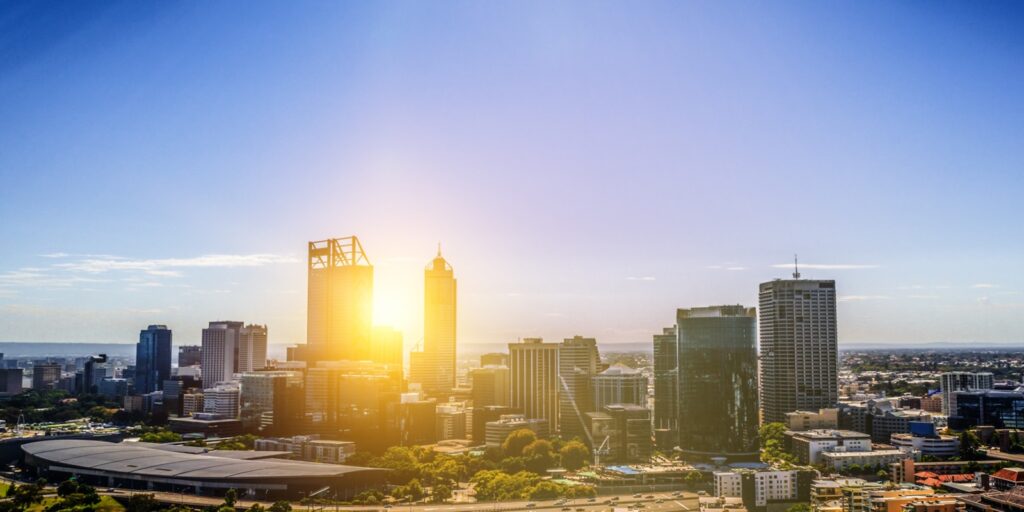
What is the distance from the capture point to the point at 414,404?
2561 cm

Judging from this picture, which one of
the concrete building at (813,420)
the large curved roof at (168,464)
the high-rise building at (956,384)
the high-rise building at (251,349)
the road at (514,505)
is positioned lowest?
the road at (514,505)

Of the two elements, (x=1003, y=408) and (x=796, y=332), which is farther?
(x=796, y=332)

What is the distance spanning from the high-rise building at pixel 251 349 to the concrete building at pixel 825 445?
25257mm

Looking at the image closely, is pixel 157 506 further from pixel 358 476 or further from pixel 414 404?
pixel 414 404

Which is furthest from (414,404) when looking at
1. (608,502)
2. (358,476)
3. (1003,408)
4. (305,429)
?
(1003,408)

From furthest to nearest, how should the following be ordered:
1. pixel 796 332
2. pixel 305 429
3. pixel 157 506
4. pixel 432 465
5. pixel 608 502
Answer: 1. pixel 796 332
2. pixel 305 429
3. pixel 432 465
4. pixel 608 502
5. pixel 157 506

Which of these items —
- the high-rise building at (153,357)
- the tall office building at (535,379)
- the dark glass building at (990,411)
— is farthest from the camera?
the high-rise building at (153,357)

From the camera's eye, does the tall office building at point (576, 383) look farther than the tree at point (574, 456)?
Yes

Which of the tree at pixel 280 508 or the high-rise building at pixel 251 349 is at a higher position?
the high-rise building at pixel 251 349

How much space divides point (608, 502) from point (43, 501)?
34.6 ft

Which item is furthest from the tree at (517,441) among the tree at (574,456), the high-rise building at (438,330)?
the high-rise building at (438,330)

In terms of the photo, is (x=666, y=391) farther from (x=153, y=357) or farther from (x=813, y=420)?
(x=153, y=357)

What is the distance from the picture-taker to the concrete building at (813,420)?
23.5 meters

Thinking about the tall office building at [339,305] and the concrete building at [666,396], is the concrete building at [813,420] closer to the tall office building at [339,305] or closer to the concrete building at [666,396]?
the concrete building at [666,396]
